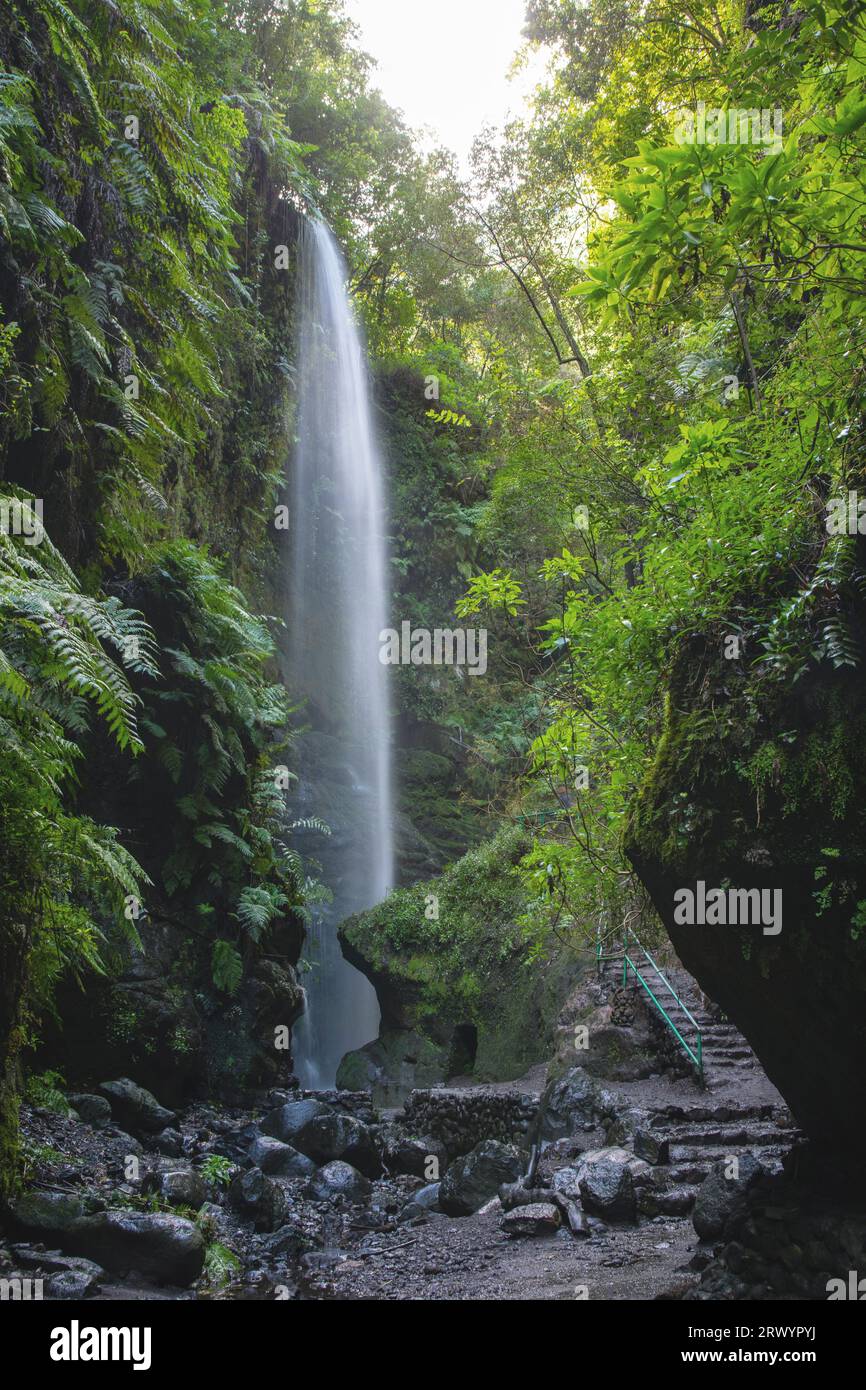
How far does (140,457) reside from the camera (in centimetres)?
831

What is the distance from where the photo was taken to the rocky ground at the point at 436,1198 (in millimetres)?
4574

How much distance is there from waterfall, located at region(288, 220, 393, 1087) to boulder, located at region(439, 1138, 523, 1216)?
385 inches

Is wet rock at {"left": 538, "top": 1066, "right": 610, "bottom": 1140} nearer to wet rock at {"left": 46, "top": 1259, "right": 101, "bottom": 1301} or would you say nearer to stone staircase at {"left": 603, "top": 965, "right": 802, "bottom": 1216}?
stone staircase at {"left": 603, "top": 965, "right": 802, "bottom": 1216}

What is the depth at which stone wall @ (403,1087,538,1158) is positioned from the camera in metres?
10.3

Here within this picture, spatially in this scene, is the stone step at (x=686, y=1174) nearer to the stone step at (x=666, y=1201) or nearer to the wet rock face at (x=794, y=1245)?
the stone step at (x=666, y=1201)

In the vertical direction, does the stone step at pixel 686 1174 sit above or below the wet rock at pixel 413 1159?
above

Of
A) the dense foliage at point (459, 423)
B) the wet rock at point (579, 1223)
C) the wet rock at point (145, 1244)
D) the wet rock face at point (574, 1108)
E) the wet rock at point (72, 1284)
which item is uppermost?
the dense foliage at point (459, 423)

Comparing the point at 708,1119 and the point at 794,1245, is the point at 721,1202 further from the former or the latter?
the point at 708,1119

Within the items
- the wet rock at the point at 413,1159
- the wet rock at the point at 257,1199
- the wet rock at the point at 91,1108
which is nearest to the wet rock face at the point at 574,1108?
the wet rock at the point at 413,1159

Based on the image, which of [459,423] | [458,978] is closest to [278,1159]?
[458,978]

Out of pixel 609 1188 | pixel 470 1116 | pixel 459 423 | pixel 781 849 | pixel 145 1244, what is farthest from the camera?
pixel 470 1116

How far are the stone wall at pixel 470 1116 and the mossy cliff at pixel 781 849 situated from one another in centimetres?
→ 663

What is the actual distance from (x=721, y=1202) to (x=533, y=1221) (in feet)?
7.12

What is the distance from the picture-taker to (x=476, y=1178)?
8195 mm
